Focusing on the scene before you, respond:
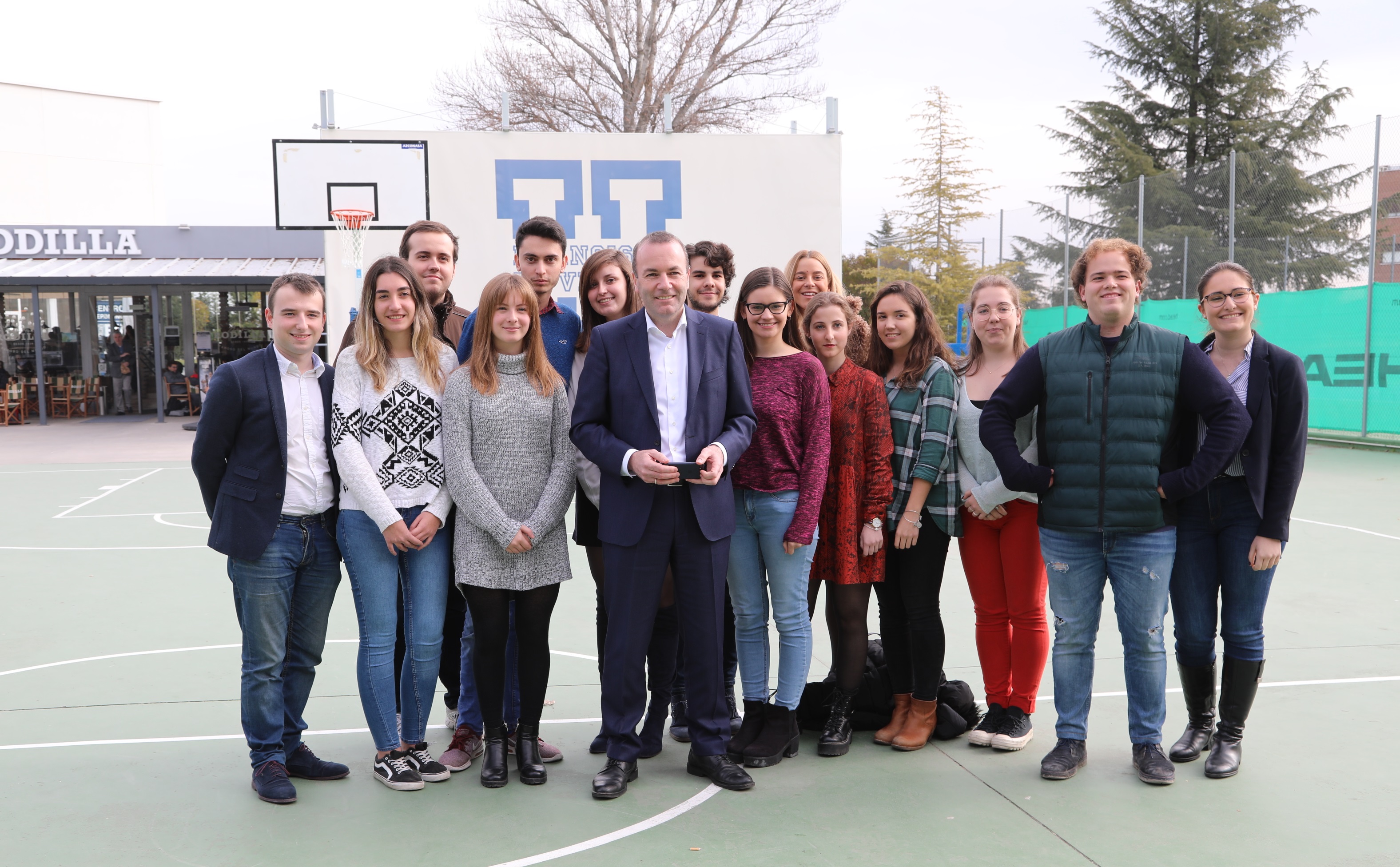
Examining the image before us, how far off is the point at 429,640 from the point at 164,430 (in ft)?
55.6

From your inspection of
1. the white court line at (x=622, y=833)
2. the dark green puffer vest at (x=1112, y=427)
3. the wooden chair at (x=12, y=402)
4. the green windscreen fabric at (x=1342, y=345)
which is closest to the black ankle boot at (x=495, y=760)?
the white court line at (x=622, y=833)

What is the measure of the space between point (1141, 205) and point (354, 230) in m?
11.7

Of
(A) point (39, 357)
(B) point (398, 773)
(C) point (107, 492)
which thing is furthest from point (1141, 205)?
(A) point (39, 357)

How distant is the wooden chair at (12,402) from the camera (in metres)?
19.3

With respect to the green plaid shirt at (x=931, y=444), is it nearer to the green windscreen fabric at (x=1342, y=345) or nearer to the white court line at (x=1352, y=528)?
the white court line at (x=1352, y=528)

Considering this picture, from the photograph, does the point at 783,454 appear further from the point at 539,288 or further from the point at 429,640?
the point at 429,640

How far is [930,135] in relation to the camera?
104 ft

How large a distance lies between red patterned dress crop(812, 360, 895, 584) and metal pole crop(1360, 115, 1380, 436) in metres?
11.3

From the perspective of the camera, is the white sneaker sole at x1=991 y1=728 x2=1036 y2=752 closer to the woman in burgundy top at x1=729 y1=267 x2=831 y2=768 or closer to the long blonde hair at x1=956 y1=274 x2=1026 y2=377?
the woman in burgundy top at x1=729 y1=267 x2=831 y2=768

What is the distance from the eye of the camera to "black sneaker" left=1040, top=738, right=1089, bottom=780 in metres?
3.36

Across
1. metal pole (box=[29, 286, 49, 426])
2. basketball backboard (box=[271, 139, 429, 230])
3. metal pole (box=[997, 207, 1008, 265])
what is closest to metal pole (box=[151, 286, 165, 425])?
metal pole (box=[29, 286, 49, 426])

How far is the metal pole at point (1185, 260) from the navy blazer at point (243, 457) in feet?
47.3

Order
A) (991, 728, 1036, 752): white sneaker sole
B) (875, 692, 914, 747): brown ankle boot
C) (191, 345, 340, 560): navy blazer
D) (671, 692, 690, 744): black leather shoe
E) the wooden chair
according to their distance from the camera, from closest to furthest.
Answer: (191, 345, 340, 560): navy blazer, (991, 728, 1036, 752): white sneaker sole, (875, 692, 914, 747): brown ankle boot, (671, 692, 690, 744): black leather shoe, the wooden chair

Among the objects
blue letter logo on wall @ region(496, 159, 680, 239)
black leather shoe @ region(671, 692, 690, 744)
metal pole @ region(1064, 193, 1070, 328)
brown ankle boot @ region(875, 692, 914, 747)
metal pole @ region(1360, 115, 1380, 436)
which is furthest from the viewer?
metal pole @ region(1064, 193, 1070, 328)
